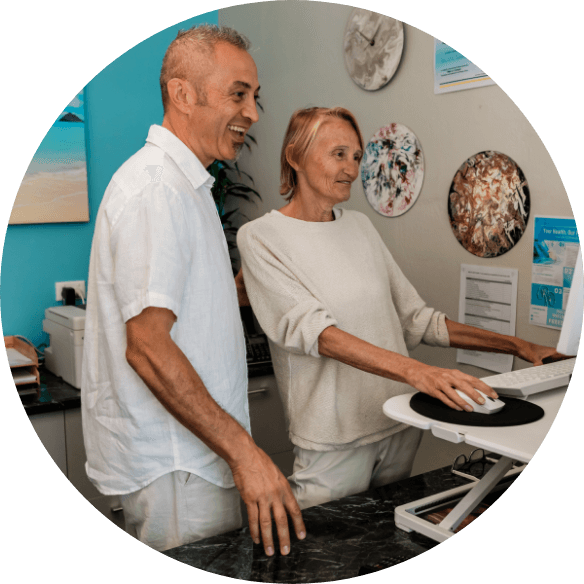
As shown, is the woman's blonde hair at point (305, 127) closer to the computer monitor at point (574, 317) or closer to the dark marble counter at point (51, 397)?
the computer monitor at point (574, 317)

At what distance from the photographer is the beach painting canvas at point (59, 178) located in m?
0.82

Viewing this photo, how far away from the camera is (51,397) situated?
2.79ft

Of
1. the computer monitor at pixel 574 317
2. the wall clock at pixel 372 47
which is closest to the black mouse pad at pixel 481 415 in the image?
the computer monitor at pixel 574 317

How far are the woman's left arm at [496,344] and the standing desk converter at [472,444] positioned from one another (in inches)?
2.3

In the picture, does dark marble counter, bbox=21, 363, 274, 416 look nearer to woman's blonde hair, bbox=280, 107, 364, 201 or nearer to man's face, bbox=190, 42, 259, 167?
man's face, bbox=190, 42, 259, 167

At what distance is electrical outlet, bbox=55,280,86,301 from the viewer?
0.84m

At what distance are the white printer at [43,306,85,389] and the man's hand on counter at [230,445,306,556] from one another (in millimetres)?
325

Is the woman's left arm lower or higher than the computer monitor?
lower

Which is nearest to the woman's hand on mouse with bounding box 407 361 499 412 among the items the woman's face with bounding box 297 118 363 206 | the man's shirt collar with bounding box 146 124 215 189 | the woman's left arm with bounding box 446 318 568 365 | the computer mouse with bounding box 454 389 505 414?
the computer mouse with bounding box 454 389 505 414

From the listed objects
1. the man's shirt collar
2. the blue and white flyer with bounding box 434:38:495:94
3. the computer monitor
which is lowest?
the computer monitor

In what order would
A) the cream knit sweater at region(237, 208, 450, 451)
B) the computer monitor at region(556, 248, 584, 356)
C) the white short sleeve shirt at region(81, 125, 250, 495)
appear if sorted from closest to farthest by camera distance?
the white short sleeve shirt at region(81, 125, 250, 495) → the computer monitor at region(556, 248, 584, 356) → the cream knit sweater at region(237, 208, 450, 451)

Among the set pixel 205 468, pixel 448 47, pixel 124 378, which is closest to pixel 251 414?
pixel 205 468

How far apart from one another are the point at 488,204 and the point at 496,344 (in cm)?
24

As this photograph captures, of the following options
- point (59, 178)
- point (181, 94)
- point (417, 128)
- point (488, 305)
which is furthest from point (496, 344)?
point (59, 178)
